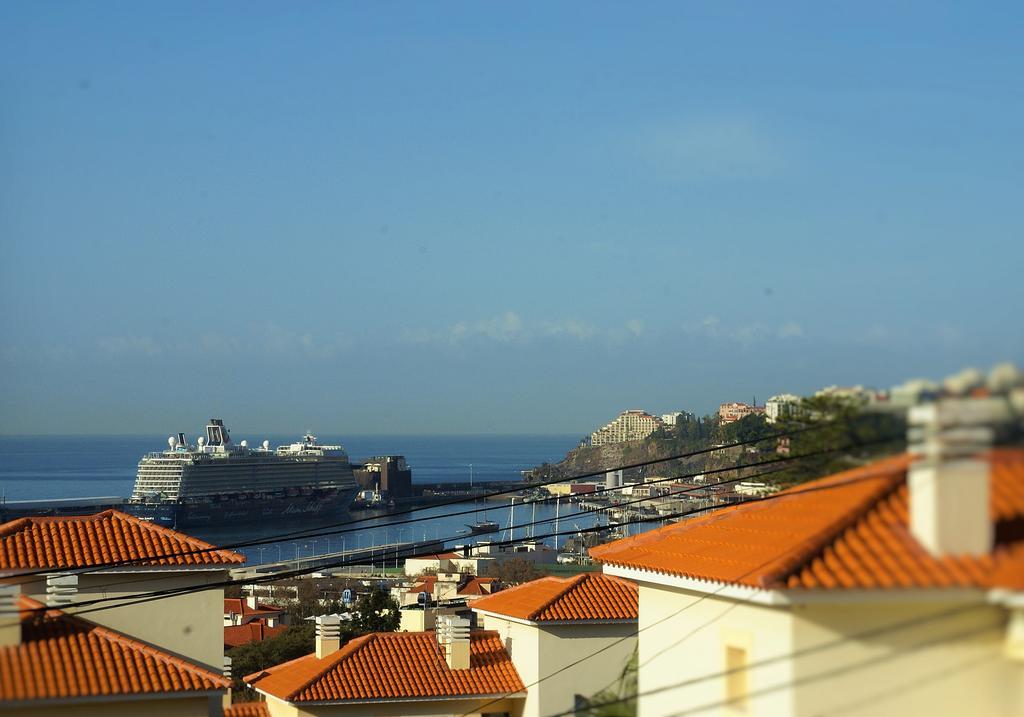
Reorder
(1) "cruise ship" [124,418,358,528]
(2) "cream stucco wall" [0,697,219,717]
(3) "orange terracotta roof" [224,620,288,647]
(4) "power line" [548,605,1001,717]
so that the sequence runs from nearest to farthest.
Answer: (4) "power line" [548,605,1001,717] → (2) "cream stucco wall" [0,697,219,717] → (3) "orange terracotta roof" [224,620,288,647] → (1) "cruise ship" [124,418,358,528]

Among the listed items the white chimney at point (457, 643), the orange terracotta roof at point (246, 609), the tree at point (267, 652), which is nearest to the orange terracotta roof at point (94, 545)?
the white chimney at point (457, 643)

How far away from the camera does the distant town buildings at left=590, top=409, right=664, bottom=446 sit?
48.5 meters

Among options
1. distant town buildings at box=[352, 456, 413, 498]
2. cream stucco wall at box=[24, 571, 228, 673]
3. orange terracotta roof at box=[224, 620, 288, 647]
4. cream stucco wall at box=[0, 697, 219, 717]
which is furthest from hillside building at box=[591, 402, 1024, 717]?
distant town buildings at box=[352, 456, 413, 498]

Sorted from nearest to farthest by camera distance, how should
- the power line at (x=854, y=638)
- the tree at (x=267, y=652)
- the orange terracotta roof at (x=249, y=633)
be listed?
the power line at (x=854, y=638), the tree at (x=267, y=652), the orange terracotta roof at (x=249, y=633)

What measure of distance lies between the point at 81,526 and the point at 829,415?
9.28 meters

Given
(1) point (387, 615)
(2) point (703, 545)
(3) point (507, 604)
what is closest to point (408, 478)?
(1) point (387, 615)

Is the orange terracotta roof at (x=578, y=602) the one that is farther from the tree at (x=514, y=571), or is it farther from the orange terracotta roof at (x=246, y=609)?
the tree at (x=514, y=571)

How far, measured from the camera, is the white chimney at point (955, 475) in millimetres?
4258

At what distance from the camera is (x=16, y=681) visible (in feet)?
25.8

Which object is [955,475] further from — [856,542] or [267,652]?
[267,652]

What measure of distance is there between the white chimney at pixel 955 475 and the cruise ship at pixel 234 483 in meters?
100

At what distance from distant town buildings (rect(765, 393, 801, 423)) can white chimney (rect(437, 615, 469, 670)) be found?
6551 mm

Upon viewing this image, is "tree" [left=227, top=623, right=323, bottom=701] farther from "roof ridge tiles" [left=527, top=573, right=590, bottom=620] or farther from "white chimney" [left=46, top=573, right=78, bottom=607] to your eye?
"white chimney" [left=46, top=573, right=78, bottom=607]

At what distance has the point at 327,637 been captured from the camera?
1549 centimetres
